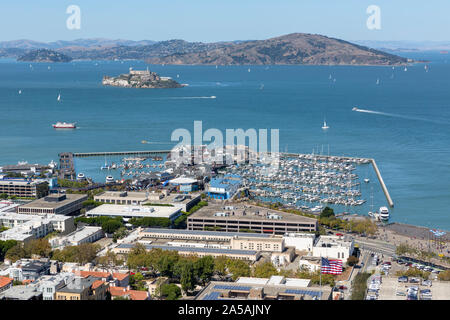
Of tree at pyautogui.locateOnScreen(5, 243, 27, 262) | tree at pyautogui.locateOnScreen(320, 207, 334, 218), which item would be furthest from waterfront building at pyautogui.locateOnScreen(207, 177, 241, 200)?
tree at pyautogui.locateOnScreen(5, 243, 27, 262)

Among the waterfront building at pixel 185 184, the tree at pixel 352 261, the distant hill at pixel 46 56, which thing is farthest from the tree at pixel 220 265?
the distant hill at pixel 46 56

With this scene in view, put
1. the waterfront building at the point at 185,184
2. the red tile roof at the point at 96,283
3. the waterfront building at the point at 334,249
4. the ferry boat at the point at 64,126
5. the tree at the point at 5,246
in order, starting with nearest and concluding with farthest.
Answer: the red tile roof at the point at 96,283 < the waterfront building at the point at 334,249 < the tree at the point at 5,246 < the waterfront building at the point at 185,184 < the ferry boat at the point at 64,126

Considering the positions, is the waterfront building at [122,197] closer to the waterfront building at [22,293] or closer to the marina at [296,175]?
the marina at [296,175]

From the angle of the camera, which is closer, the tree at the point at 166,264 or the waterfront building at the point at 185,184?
the tree at the point at 166,264

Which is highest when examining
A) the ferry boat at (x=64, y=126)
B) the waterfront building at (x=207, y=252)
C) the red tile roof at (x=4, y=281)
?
the ferry boat at (x=64, y=126)

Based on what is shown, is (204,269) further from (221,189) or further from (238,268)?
(221,189)

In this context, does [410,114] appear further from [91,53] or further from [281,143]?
[91,53]
